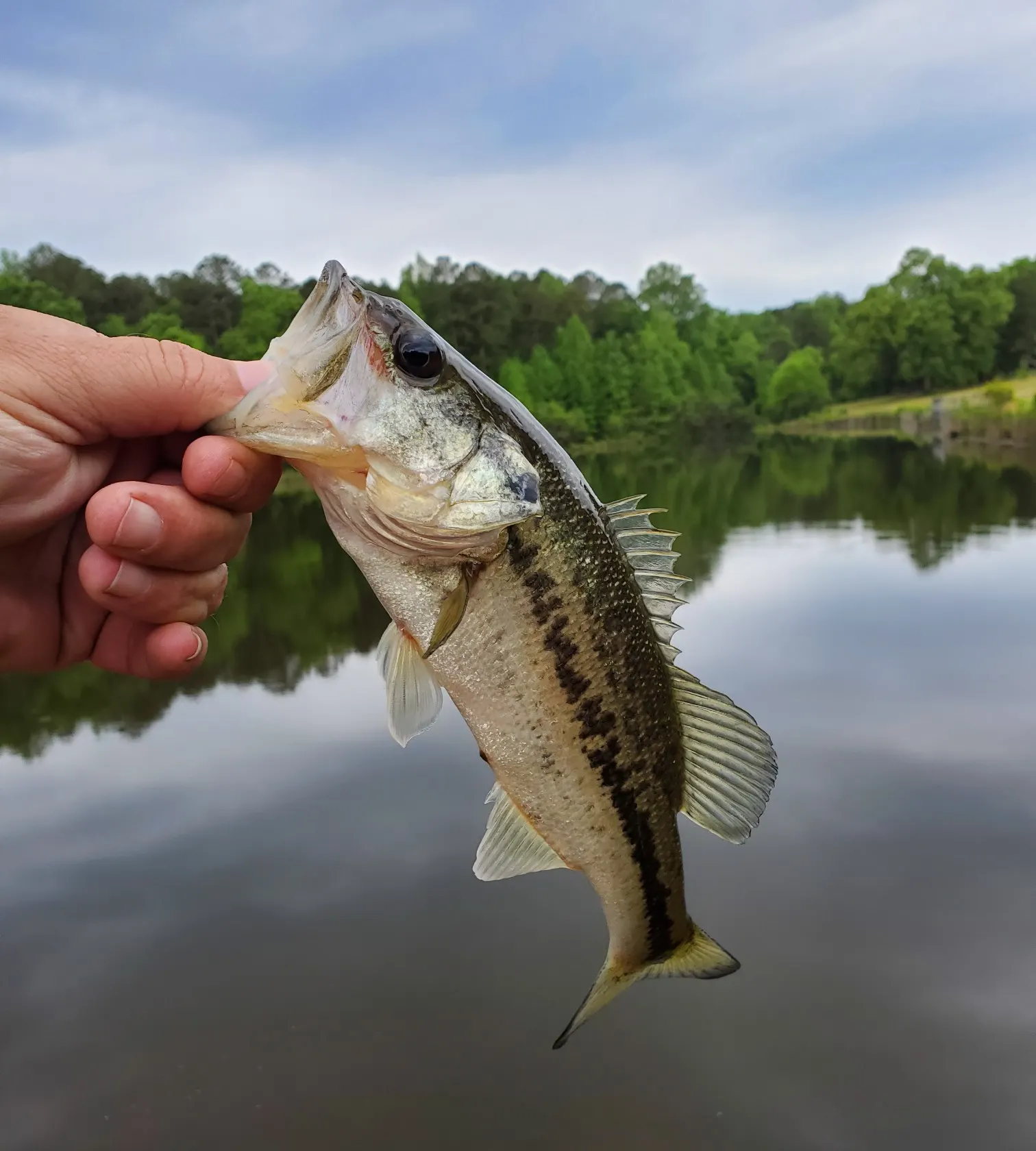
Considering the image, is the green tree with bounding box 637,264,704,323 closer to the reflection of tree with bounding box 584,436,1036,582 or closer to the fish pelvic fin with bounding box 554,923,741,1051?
the reflection of tree with bounding box 584,436,1036,582

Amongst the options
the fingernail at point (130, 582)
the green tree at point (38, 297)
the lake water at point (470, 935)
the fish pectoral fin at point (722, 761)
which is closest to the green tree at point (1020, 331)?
the lake water at point (470, 935)

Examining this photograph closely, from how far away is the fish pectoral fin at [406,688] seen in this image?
229cm

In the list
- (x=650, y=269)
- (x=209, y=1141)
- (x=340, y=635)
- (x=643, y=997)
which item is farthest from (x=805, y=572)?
(x=650, y=269)

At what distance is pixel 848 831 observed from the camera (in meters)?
9.93

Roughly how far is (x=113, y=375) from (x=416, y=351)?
3.12ft

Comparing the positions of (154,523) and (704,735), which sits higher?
(154,523)

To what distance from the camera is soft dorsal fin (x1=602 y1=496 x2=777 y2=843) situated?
240 centimetres

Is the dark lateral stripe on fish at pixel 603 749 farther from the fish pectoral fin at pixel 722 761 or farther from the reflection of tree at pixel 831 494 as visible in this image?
the reflection of tree at pixel 831 494

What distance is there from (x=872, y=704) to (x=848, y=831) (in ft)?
12.0

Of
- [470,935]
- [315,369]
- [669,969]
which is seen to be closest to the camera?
[315,369]

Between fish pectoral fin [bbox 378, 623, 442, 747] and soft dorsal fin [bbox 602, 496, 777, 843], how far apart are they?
0.68 m

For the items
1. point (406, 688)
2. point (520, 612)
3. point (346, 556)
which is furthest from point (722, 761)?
point (346, 556)

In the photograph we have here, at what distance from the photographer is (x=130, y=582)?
2711mm

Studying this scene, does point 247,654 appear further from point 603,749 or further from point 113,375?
point 603,749
